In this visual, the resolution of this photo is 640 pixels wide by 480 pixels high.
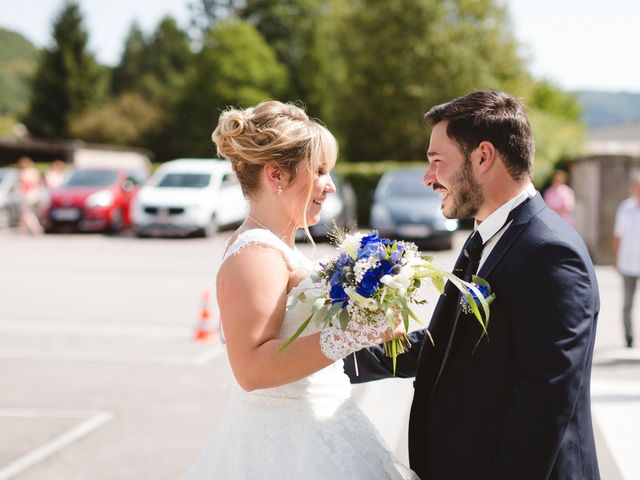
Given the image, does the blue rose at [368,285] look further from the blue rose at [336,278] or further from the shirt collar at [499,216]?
the shirt collar at [499,216]

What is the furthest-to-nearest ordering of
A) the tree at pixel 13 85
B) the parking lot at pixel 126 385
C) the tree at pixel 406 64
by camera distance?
the tree at pixel 13 85
the tree at pixel 406 64
the parking lot at pixel 126 385

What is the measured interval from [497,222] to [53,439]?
4388mm

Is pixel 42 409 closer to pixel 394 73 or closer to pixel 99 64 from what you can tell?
pixel 394 73

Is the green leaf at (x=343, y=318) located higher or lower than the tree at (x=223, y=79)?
higher

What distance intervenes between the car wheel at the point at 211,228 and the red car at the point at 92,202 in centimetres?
312

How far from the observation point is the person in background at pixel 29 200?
2259cm

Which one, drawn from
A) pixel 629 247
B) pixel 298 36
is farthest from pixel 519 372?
pixel 298 36

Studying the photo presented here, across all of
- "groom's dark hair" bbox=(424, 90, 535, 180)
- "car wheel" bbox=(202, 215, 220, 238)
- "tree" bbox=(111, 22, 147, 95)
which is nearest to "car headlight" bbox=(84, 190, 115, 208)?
"car wheel" bbox=(202, 215, 220, 238)

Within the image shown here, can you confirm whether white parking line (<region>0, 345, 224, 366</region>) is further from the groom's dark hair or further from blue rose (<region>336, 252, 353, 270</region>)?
the groom's dark hair

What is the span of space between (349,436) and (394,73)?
127ft

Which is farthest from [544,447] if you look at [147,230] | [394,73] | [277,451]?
[394,73]

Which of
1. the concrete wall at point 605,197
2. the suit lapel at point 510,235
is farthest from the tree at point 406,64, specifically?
the suit lapel at point 510,235

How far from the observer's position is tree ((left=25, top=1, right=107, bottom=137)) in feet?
225

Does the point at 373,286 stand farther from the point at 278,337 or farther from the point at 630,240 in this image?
the point at 630,240
